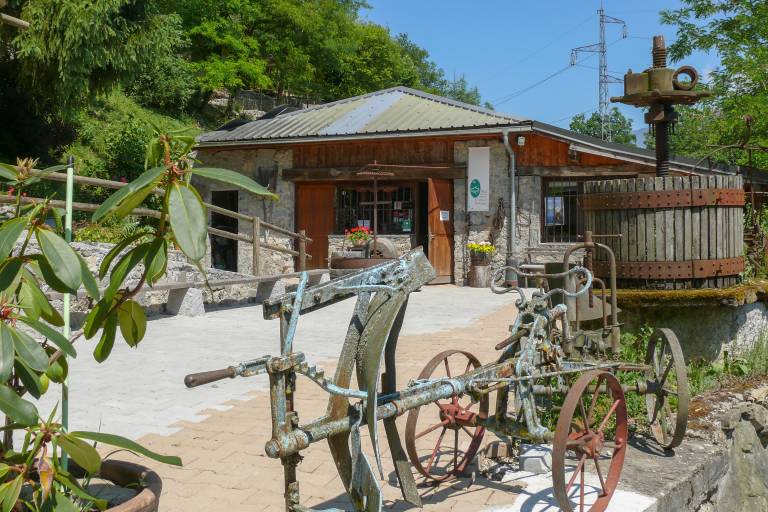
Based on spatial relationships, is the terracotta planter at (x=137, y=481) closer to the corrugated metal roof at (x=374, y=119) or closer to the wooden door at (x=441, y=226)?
the corrugated metal roof at (x=374, y=119)

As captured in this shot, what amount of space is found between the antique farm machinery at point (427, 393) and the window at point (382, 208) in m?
11.1

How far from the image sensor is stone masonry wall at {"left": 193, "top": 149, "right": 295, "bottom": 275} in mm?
16531

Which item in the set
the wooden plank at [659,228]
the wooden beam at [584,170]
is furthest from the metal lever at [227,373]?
the wooden beam at [584,170]

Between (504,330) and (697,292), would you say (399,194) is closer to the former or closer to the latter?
(504,330)

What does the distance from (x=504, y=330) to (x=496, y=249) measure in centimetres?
596

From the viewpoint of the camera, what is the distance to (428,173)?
15102mm

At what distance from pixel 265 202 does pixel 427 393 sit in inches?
562

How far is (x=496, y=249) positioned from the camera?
48.7 feet

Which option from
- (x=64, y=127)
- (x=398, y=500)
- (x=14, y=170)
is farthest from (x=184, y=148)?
(x=64, y=127)

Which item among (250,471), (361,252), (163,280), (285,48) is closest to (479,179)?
(361,252)

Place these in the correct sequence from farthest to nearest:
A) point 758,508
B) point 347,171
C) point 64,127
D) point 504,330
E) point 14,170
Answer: point 64,127
point 347,171
point 504,330
point 758,508
point 14,170

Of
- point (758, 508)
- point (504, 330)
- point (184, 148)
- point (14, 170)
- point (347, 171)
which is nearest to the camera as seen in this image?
point (184, 148)

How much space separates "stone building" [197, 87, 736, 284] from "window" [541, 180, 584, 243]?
0.02m

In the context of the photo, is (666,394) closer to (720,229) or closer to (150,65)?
(720,229)
